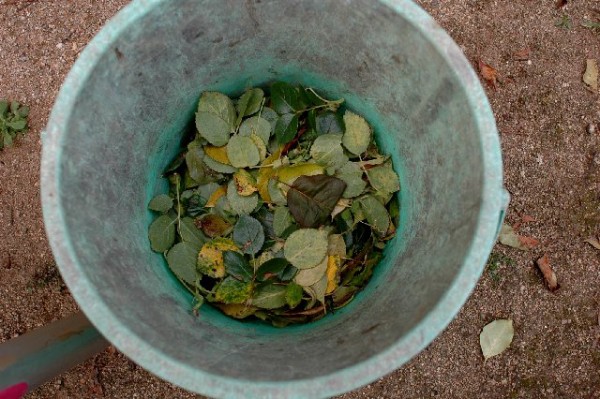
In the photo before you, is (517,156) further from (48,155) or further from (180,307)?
(48,155)

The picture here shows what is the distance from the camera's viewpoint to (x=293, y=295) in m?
1.08

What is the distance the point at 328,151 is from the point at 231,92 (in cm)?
25

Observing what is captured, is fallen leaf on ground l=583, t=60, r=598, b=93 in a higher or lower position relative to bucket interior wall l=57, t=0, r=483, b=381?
lower

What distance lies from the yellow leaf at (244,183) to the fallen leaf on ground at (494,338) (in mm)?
787

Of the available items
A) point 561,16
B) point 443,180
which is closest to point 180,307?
point 443,180

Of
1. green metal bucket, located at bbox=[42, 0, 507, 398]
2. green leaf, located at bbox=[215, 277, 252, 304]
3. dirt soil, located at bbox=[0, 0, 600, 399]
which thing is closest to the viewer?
green metal bucket, located at bbox=[42, 0, 507, 398]

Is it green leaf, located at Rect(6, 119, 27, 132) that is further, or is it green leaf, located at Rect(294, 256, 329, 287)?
green leaf, located at Rect(6, 119, 27, 132)

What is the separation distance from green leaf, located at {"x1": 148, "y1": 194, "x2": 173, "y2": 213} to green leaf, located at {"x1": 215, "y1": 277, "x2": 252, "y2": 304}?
0.62 ft

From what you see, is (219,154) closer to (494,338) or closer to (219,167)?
(219,167)

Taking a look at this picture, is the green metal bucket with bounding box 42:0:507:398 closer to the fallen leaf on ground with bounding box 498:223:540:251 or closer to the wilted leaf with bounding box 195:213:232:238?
the wilted leaf with bounding box 195:213:232:238

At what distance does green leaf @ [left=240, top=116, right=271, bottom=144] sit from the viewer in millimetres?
1143

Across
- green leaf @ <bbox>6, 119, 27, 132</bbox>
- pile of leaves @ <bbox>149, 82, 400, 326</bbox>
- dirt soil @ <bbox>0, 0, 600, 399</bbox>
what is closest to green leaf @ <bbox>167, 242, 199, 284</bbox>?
pile of leaves @ <bbox>149, 82, 400, 326</bbox>

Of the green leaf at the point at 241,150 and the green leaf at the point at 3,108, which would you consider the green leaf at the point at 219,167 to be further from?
the green leaf at the point at 3,108

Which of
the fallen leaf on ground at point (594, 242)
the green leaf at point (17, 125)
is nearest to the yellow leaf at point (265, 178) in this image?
the green leaf at point (17, 125)
